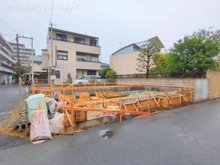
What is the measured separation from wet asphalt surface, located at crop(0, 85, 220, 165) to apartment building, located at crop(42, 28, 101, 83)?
60.8 feet

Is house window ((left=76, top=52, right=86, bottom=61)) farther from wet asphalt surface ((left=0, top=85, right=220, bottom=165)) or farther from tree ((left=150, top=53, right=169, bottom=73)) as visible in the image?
wet asphalt surface ((left=0, top=85, right=220, bottom=165))

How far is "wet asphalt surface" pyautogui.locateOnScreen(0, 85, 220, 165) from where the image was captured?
269cm

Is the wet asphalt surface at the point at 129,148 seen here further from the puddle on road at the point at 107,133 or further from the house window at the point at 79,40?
the house window at the point at 79,40

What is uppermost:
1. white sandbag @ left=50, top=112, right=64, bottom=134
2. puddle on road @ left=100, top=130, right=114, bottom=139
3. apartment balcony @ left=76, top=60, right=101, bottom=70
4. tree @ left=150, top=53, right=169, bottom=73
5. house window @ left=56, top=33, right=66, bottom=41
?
house window @ left=56, top=33, right=66, bottom=41

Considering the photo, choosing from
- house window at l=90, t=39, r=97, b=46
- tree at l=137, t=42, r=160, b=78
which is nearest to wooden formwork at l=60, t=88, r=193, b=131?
tree at l=137, t=42, r=160, b=78

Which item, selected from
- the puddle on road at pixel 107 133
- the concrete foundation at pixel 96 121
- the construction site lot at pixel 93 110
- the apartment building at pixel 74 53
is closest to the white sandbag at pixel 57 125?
the construction site lot at pixel 93 110

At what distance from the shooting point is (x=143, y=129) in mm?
4434

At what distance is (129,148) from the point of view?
3.18 meters

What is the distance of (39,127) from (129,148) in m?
2.29

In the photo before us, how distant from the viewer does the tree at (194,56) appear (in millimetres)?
10477

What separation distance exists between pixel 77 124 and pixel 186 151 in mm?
3275

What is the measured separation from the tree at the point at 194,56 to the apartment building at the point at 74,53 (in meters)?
15.8

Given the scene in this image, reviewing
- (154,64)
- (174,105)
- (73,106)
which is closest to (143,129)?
(73,106)

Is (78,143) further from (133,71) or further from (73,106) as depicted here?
(133,71)
